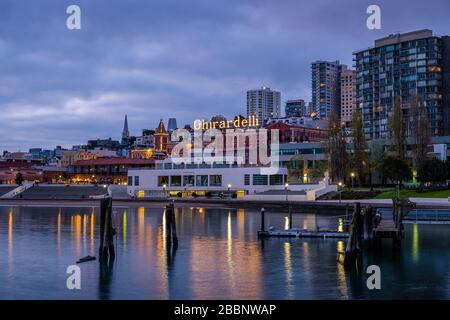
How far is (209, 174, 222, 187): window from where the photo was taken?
486 feet

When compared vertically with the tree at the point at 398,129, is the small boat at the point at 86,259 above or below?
below

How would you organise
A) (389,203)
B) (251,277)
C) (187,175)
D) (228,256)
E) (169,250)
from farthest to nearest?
(187,175) < (389,203) < (169,250) < (228,256) < (251,277)

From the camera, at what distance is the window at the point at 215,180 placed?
148125mm

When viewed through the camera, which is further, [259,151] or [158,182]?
[259,151]

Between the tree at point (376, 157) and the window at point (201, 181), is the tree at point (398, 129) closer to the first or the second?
the tree at point (376, 157)

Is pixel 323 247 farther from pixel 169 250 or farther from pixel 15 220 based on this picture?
pixel 15 220

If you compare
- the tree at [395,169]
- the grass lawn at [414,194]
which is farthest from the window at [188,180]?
the tree at [395,169]

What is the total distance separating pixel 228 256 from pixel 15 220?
4800 centimetres

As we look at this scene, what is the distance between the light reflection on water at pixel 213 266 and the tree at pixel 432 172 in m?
33.5

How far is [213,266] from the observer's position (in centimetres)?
4612
